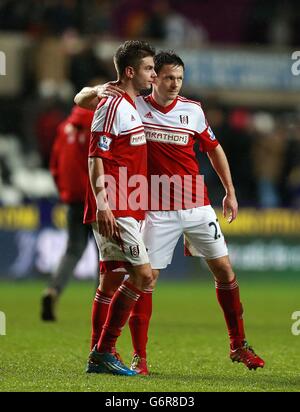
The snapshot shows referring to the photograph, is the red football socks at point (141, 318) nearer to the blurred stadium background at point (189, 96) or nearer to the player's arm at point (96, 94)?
the player's arm at point (96, 94)

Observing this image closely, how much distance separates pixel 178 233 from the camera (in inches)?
276

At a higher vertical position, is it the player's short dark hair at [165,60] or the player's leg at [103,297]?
the player's short dark hair at [165,60]

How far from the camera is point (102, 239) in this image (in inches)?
263

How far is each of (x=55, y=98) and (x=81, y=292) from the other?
155 inches

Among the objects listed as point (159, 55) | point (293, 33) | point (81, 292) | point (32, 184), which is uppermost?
point (293, 33)

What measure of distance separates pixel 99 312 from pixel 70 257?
127 inches

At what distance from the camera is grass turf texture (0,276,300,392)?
6434mm

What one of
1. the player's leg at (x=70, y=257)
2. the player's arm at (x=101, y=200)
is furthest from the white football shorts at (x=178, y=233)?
the player's leg at (x=70, y=257)

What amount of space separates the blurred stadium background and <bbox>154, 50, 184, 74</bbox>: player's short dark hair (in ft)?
19.8

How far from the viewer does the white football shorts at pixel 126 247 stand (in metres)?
6.59

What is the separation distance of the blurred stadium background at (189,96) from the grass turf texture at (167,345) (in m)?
1.04

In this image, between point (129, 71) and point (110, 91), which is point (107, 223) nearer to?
point (110, 91)
